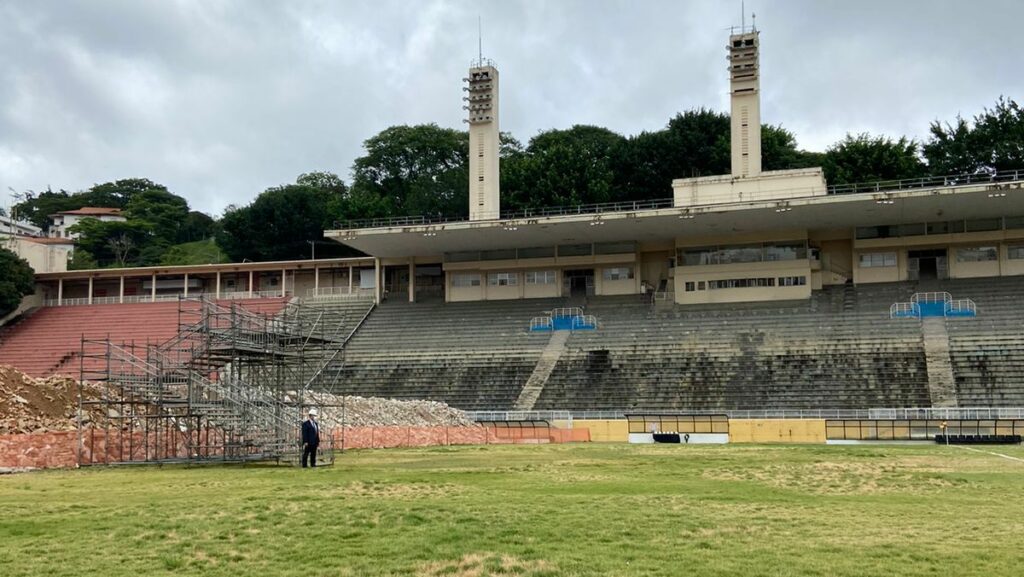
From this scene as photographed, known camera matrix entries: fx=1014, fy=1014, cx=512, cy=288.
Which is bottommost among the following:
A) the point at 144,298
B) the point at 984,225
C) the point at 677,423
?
the point at 677,423

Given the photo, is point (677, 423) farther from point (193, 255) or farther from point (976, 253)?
point (193, 255)

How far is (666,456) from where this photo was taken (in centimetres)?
2750

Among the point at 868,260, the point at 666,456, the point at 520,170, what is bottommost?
the point at 666,456

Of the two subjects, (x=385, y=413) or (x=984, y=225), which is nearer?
(x=385, y=413)

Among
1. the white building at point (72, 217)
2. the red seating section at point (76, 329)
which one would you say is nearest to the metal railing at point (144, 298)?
the red seating section at point (76, 329)

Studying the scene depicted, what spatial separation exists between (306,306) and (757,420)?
1472 inches

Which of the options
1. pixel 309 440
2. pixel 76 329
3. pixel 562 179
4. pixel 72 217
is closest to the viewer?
pixel 309 440

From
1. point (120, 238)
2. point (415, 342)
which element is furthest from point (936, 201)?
point (120, 238)

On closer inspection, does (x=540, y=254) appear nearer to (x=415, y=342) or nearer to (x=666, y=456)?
(x=415, y=342)

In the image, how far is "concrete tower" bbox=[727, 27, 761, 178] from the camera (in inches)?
2378

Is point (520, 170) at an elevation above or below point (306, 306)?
above

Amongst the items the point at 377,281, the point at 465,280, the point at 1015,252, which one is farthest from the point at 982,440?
the point at 377,281

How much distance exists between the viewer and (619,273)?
63.9 metres

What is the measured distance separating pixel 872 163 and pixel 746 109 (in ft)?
46.5
